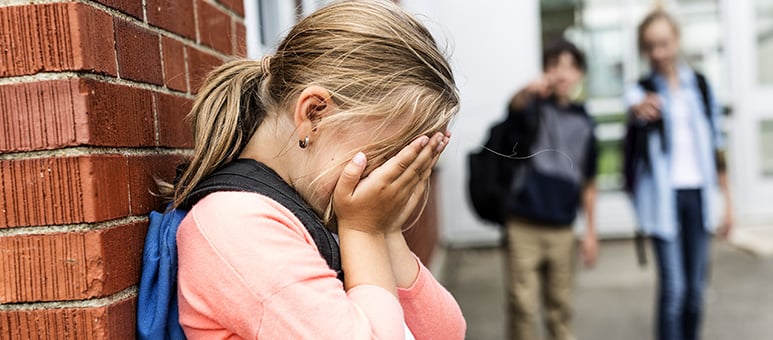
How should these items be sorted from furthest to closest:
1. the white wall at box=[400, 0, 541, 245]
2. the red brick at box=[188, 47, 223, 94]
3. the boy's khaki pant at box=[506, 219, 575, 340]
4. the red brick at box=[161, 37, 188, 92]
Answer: the white wall at box=[400, 0, 541, 245]
the boy's khaki pant at box=[506, 219, 575, 340]
the red brick at box=[188, 47, 223, 94]
the red brick at box=[161, 37, 188, 92]

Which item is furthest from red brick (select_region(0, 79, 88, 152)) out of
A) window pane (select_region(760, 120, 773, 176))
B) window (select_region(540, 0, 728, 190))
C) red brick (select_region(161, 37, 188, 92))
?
window pane (select_region(760, 120, 773, 176))

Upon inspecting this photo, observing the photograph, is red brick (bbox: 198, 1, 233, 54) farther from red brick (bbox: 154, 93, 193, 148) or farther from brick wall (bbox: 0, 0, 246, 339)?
brick wall (bbox: 0, 0, 246, 339)

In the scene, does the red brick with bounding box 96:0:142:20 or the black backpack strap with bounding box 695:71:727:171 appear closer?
the red brick with bounding box 96:0:142:20

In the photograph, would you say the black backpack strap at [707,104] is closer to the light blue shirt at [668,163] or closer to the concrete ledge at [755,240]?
the light blue shirt at [668,163]

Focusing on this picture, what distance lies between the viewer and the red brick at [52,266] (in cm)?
115

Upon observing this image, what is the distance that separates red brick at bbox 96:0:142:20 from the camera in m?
1.24

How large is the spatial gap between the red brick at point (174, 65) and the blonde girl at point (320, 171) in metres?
0.08

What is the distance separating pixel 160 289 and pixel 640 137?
322 cm

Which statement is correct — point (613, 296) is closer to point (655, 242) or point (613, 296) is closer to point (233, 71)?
point (655, 242)

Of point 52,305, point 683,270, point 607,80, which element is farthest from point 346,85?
point 607,80

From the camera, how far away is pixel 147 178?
1.35m

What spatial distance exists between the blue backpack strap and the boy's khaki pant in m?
3.13

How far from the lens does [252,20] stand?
241 centimetres

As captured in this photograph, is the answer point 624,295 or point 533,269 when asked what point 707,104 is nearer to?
point 533,269
